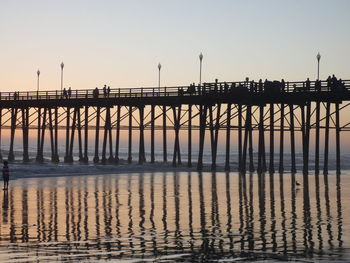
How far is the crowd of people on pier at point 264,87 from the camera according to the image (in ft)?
143

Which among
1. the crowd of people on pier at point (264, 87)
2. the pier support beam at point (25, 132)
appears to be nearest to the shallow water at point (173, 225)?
the crowd of people on pier at point (264, 87)

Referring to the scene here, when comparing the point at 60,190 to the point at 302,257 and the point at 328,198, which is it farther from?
the point at 302,257

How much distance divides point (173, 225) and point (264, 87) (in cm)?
2951

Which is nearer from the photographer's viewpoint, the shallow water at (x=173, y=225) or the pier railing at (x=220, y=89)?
the shallow water at (x=173, y=225)

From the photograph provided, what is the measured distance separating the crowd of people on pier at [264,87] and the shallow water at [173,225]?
1430 cm

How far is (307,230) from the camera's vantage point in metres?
17.3

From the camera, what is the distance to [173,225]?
59.4 ft

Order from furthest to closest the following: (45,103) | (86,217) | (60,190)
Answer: (45,103), (60,190), (86,217)

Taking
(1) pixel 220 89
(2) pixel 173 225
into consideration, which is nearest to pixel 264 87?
(1) pixel 220 89

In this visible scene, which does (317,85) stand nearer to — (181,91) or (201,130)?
(201,130)

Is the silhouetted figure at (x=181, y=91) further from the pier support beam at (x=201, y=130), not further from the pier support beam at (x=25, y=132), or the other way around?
the pier support beam at (x=25, y=132)

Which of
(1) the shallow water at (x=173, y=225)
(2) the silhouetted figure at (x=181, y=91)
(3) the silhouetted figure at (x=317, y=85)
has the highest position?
(2) the silhouetted figure at (x=181, y=91)

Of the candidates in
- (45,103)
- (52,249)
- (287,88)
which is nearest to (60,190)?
(52,249)

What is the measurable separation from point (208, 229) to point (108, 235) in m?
2.46
